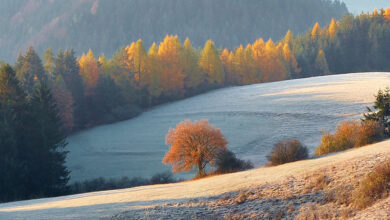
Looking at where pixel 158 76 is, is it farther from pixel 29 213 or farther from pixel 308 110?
pixel 29 213

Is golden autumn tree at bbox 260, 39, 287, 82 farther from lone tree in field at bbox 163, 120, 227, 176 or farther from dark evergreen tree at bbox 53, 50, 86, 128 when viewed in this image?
lone tree in field at bbox 163, 120, 227, 176

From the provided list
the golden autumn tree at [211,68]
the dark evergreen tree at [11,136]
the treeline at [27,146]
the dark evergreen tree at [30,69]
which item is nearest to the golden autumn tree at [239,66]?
the golden autumn tree at [211,68]

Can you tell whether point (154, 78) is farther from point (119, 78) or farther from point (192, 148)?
point (192, 148)

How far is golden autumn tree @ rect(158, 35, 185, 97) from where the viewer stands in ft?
231

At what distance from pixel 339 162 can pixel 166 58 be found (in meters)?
61.6

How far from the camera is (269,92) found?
192 feet

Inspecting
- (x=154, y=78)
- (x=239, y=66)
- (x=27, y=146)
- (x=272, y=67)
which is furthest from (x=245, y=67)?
(x=27, y=146)

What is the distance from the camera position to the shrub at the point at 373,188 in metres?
10.6

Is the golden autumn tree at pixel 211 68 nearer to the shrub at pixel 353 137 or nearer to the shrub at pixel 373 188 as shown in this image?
the shrub at pixel 353 137

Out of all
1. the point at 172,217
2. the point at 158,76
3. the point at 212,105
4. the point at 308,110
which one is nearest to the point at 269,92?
the point at 212,105

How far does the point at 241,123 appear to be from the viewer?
45.9 meters

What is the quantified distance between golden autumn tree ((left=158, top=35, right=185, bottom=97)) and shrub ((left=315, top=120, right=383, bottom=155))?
1905 inches

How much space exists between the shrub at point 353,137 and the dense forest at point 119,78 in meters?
20.9

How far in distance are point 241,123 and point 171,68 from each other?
29222 millimetres
